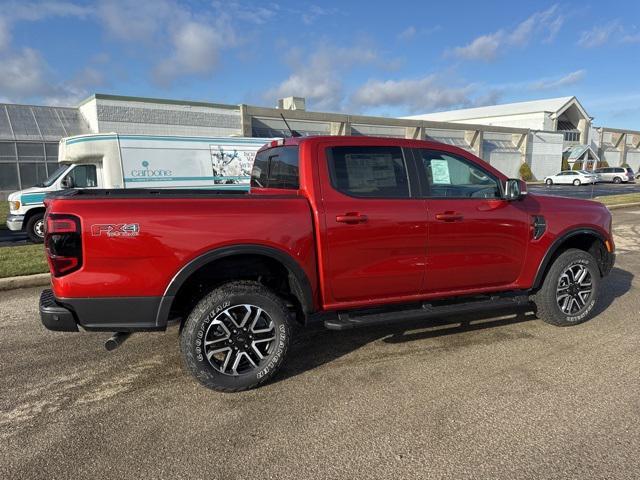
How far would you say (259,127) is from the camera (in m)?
30.7

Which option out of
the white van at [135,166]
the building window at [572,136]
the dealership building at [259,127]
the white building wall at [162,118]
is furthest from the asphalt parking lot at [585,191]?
the building window at [572,136]

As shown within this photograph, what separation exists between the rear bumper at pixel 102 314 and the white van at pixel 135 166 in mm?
9143

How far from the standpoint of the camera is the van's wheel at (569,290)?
468 cm

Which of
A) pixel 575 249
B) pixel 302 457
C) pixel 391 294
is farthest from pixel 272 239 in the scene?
pixel 575 249

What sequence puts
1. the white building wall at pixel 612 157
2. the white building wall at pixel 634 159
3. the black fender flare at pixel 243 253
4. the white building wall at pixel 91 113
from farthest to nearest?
1. the white building wall at pixel 634 159
2. the white building wall at pixel 612 157
3. the white building wall at pixel 91 113
4. the black fender flare at pixel 243 253

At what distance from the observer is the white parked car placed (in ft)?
132

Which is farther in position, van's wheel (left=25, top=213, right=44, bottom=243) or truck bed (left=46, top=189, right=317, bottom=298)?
van's wheel (left=25, top=213, right=44, bottom=243)

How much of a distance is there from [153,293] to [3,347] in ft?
7.23

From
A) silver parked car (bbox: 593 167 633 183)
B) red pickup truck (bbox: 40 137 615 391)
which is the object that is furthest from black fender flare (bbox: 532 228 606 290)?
silver parked car (bbox: 593 167 633 183)

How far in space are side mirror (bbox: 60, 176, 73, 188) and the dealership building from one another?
796 centimetres

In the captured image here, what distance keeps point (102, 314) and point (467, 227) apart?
303 cm

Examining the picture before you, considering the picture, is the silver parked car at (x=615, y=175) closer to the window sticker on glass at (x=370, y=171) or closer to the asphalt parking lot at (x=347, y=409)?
the asphalt parking lot at (x=347, y=409)

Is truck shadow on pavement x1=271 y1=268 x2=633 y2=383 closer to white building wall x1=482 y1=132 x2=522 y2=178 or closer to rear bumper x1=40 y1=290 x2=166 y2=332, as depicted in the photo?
rear bumper x1=40 y1=290 x2=166 y2=332

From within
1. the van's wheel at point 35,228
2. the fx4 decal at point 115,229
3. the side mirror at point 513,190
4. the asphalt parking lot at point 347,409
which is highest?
the side mirror at point 513,190
